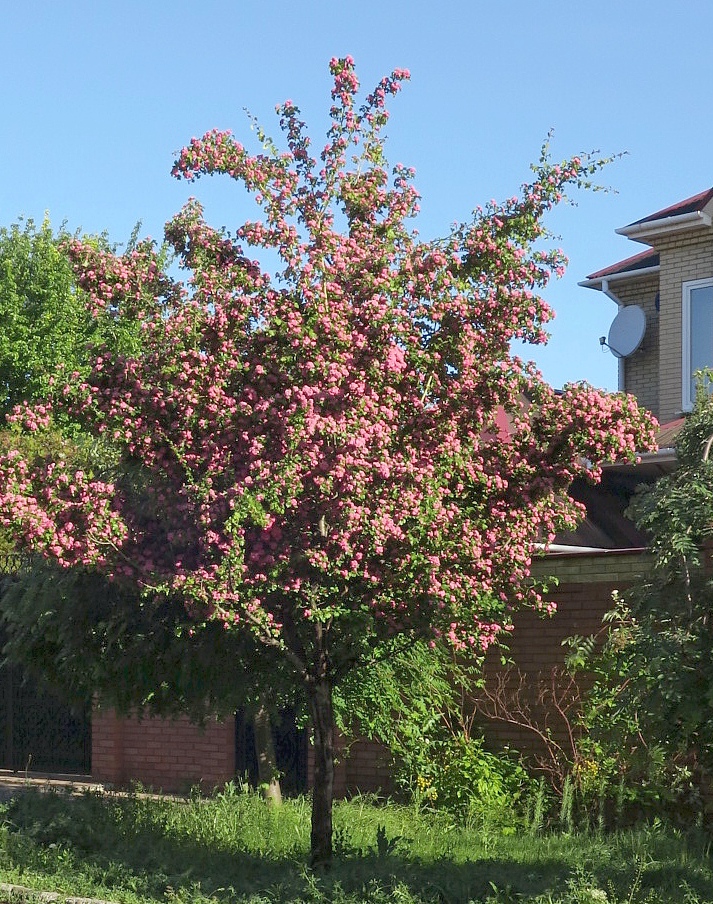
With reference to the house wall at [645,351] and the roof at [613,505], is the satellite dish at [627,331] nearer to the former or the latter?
the house wall at [645,351]

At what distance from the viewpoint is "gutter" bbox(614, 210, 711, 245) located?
19547 millimetres

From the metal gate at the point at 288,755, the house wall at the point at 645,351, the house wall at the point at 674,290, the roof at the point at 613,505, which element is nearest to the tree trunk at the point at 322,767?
the metal gate at the point at 288,755

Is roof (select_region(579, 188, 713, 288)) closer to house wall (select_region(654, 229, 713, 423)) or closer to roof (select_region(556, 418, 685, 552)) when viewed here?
house wall (select_region(654, 229, 713, 423))

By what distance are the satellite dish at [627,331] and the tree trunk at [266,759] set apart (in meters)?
11.0

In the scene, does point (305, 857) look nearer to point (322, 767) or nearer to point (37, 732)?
point (322, 767)

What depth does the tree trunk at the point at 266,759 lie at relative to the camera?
1280 cm

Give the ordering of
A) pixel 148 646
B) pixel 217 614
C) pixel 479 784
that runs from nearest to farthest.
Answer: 1. pixel 217 614
2. pixel 148 646
3. pixel 479 784

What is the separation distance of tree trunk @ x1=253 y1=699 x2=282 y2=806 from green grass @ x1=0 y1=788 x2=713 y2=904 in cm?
16

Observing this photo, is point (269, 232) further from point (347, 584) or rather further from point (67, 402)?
point (347, 584)

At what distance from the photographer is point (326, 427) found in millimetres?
8164

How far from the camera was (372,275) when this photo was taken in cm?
887

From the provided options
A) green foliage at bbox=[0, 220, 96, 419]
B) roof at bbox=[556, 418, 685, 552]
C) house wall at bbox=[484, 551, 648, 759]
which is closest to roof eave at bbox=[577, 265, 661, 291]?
roof at bbox=[556, 418, 685, 552]

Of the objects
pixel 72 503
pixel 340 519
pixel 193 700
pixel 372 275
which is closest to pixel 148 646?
pixel 193 700

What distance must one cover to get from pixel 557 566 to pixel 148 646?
4.02 metres
